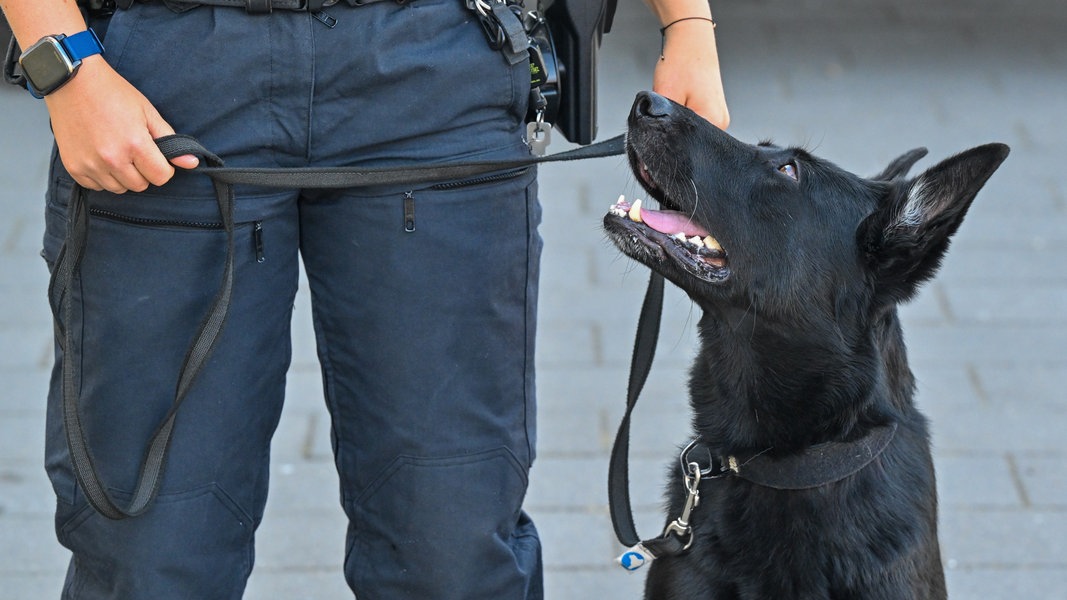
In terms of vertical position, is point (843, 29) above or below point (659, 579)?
below

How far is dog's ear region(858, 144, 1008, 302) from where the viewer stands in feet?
6.03

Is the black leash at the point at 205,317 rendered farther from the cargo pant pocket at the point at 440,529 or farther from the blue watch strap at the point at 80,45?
the cargo pant pocket at the point at 440,529

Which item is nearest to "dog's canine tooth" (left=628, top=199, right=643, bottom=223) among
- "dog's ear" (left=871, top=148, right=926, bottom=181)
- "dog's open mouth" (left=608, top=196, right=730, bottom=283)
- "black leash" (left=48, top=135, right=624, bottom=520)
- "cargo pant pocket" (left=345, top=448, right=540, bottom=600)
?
"dog's open mouth" (left=608, top=196, right=730, bottom=283)

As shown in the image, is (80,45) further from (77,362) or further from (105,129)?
(77,362)

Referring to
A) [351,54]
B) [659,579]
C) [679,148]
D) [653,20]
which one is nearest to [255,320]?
[351,54]

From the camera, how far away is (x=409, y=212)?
69.7 inches

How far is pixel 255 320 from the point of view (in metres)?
1.79

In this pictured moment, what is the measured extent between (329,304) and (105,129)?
1.47ft

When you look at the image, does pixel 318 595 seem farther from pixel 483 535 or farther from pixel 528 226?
pixel 528 226

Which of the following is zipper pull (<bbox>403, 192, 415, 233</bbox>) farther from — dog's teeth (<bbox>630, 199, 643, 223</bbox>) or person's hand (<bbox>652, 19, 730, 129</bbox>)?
person's hand (<bbox>652, 19, 730, 129</bbox>)

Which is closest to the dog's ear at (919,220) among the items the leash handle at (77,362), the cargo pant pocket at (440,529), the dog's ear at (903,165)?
the dog's ear at (903,165)

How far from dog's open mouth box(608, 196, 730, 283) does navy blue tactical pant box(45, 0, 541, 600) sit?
17 cm

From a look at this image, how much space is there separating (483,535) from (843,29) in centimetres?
543

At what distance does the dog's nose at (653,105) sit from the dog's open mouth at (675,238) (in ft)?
0.49
